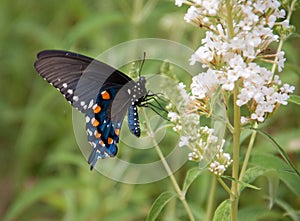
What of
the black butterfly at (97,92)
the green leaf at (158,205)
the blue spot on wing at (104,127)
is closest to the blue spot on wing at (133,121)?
the black butterfly at (97,92)

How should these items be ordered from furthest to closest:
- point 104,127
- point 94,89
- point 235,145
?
1. point 104,127
2. point 94,89
3. point 235,145

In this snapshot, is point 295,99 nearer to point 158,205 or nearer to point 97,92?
point 158,205

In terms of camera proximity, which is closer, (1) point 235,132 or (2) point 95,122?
(1) point 235,132

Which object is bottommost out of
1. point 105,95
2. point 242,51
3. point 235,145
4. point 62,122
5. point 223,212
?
point 223,212

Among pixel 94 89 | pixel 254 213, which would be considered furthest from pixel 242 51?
pixel 254 213

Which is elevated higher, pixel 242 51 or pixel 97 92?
pixel 97 92

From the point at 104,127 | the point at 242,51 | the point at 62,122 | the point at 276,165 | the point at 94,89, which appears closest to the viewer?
the point at 242,51
